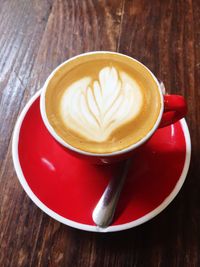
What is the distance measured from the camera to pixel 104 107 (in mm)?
505

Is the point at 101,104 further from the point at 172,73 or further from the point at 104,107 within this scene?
the point at 172,73

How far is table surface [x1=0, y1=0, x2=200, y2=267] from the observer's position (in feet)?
1.71

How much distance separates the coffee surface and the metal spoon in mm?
88

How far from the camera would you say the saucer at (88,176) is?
1.66 ft

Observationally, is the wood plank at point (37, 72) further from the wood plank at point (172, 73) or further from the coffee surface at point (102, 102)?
the coffee surface at point (102, 102)

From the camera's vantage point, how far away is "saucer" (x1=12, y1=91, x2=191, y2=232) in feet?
1.66

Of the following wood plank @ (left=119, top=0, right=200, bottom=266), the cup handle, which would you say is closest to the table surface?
wood plank @ (left=119, top=0, right=200, bottom=266)

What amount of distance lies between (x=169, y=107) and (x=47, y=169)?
Answer: 0.78 ft

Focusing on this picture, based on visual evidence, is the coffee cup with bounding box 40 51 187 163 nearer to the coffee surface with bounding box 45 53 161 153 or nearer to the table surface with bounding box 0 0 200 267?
the coffee surface with bounding box 45 53 161 153

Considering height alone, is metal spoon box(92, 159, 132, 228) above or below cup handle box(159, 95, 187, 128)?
below

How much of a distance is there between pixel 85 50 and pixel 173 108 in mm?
321

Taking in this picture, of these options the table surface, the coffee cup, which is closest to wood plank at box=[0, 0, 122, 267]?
the table surface

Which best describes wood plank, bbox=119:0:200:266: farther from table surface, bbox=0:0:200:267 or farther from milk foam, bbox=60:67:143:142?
milk foam, bbox=60:67:143:142

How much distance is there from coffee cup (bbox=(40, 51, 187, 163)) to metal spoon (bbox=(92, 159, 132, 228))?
0.18ft
